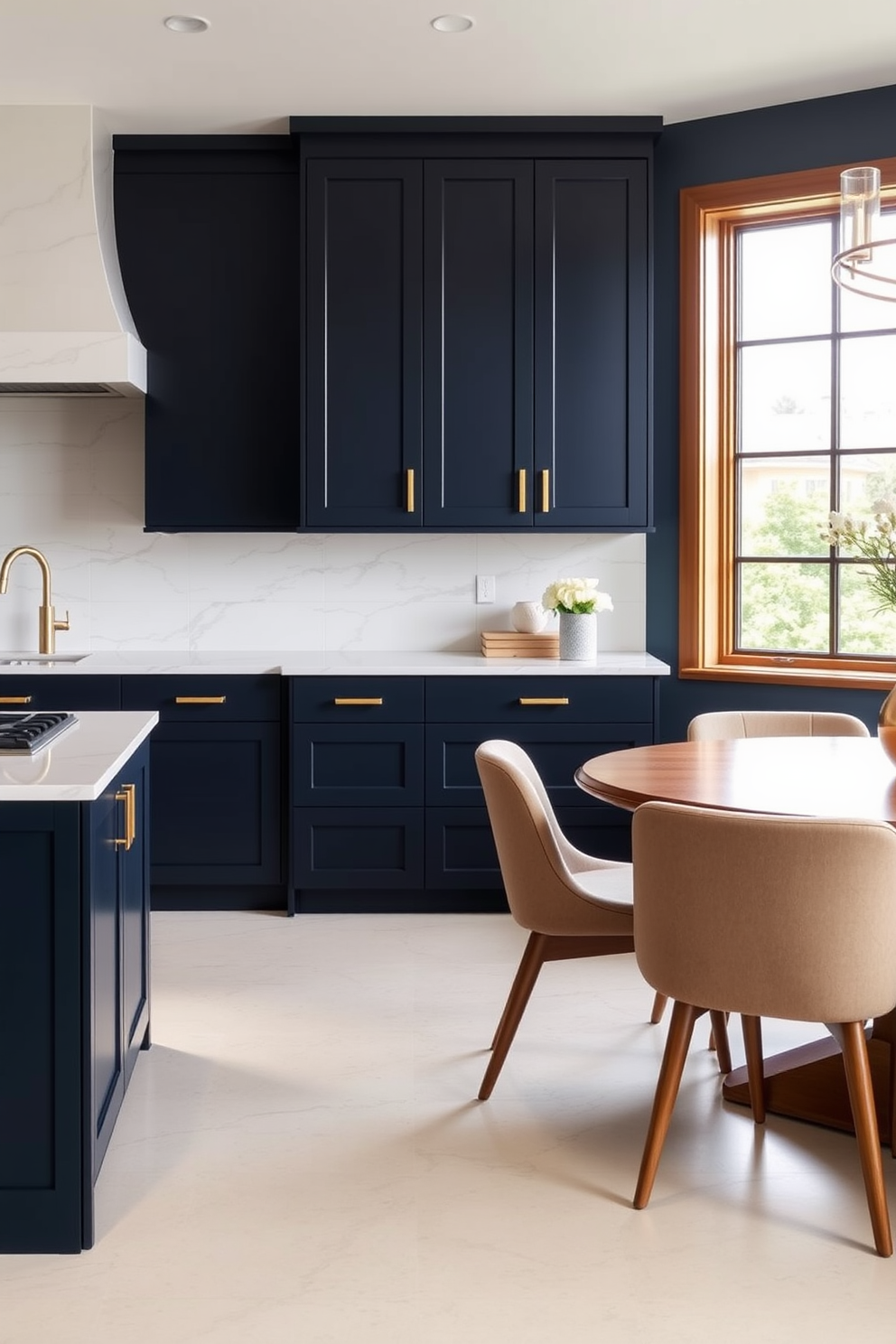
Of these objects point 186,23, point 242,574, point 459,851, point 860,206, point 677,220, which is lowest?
point 459,851

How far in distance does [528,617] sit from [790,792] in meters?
2.14

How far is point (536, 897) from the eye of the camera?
2.58 m

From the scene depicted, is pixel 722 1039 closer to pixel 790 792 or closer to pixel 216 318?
pixel 790 792

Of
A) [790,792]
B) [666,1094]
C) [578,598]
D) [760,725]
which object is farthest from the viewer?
[578,598]

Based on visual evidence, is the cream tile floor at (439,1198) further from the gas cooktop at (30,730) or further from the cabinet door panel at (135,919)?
the gas cooktop at (30,730)

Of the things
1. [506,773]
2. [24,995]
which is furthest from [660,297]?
[24,995]

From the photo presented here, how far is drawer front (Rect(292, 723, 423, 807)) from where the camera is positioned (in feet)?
13.6

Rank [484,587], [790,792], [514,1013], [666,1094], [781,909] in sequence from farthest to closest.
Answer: [484,587] → [514,1013] → [790,792] → [666,1094] → [781,909]

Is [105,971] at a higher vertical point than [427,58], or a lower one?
lower

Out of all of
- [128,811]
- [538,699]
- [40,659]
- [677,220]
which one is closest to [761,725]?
[538,699]

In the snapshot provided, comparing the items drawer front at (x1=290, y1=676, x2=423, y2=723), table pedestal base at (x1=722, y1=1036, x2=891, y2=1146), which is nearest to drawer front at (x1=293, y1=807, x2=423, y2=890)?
drawer front at (x1=290, y1=676, x2=423, y2=723)

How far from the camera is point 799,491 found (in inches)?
171

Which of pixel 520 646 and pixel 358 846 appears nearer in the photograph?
pixel 358 846

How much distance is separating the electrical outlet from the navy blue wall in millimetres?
587
